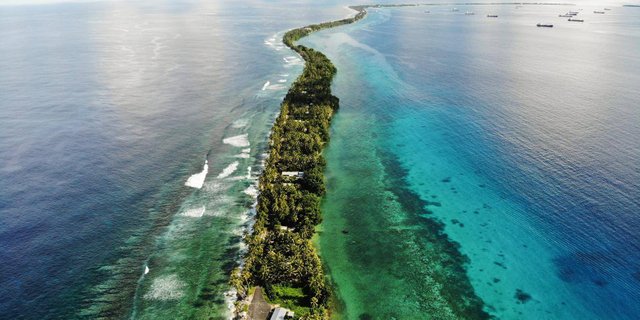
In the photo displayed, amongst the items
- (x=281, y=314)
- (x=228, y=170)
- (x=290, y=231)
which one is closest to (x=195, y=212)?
(x=228, y=170)

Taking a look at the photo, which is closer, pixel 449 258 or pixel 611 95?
pixel 449 258

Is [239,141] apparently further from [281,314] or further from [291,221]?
[281,314]

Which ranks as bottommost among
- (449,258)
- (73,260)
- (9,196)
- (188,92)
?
(449,258)

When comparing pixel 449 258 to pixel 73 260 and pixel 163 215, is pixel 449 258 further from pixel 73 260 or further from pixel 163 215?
pixel 73 260

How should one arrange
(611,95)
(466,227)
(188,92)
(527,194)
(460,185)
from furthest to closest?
(188,92)
(611,95)
(460,185)
(527,194)
(466,227)

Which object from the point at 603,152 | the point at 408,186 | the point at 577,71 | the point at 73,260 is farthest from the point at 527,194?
the point at 577,71

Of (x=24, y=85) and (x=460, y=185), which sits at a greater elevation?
(x=24, y=85)

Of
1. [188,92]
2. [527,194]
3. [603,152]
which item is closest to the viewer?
[527,194]
